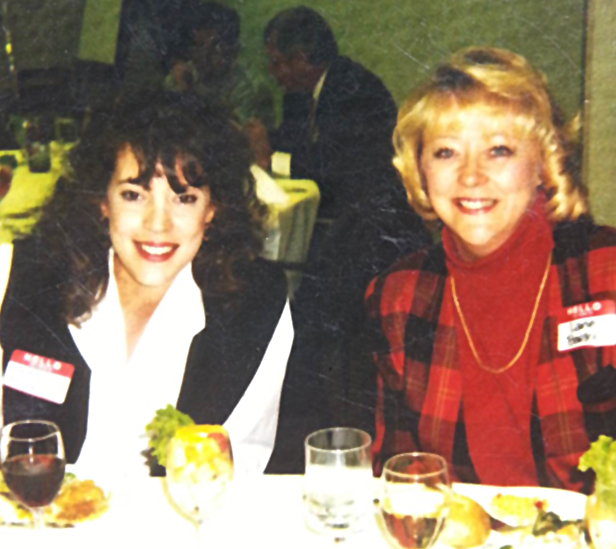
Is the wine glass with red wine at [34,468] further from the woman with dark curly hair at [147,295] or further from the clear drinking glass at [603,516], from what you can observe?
the clear drinking glass at [603,516]

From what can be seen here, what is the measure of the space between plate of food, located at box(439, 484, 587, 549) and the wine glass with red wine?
67cm

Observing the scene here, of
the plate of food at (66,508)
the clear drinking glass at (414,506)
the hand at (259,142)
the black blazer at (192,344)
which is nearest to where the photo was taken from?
the clear drinking glass at (414,506)

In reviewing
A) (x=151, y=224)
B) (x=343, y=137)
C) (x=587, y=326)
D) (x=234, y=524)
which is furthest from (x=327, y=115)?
(x=234, y=524)

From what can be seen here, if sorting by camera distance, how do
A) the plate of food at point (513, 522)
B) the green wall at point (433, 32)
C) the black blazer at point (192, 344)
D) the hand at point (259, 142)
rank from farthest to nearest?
1. the black blazer at point (192, 344)
2. the hand at point (259, 142)
3. the green wall at point (433, 32)
4. the plate of food at point (513, 522)

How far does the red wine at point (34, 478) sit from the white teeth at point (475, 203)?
0.93 m

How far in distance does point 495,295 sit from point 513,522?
500 millimetres

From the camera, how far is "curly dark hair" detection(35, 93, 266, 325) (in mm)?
1854

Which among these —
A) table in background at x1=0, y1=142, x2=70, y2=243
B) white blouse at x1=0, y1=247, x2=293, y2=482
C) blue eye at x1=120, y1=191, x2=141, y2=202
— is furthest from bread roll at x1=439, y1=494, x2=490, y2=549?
Result: table in background at x1=0, y1=142, x2=70, y2=243

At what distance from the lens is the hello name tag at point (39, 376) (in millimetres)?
2025

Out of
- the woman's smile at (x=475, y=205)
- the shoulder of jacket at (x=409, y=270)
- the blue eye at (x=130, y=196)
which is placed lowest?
the shoulder of jacket at (x=409, y=270)

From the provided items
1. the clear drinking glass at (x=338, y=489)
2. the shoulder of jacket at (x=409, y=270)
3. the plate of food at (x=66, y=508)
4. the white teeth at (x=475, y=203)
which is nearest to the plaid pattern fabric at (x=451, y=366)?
the shoulder of jacket at (x=409, y=270)

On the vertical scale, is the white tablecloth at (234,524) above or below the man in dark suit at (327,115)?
below

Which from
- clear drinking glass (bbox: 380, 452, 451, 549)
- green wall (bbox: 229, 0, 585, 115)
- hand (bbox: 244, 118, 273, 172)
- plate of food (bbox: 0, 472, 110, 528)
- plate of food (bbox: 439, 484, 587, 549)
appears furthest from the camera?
hand (bbox: 244, 118, 273, 172)

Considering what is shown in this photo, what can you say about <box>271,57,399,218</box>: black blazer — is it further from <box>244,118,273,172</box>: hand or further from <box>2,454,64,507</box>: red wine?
<box>2,454,64,507</box>: red wine
